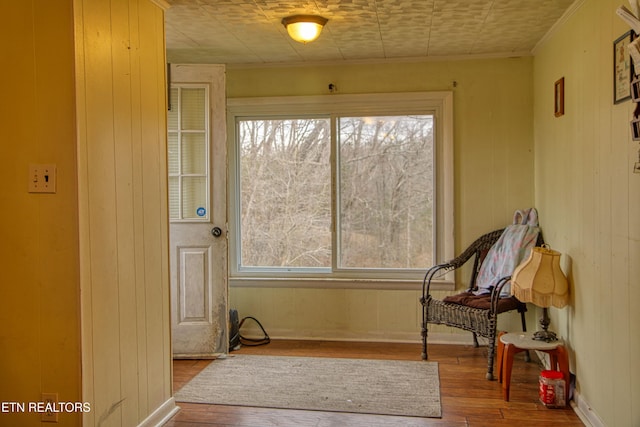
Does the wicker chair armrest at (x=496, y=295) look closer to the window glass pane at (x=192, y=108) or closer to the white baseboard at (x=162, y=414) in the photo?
the white baseboard at (x=162, y=414)

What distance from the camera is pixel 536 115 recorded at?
4.13 metres

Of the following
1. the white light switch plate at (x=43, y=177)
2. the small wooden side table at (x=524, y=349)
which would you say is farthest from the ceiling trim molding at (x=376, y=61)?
the white light switch plate at (x=43, y=177)

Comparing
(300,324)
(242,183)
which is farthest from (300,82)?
(300,324)

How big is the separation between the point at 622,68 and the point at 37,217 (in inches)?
100

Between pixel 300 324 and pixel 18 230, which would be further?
pixel 300 324

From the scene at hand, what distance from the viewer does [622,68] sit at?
2.38 meters

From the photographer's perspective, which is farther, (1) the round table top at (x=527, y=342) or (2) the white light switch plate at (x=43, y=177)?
(1) the round table top at (x=527, y=342)

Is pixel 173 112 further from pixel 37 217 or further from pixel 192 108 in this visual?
pixel 37 217

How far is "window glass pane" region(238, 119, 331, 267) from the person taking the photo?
4551mm

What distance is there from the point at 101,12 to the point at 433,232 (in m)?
2.96

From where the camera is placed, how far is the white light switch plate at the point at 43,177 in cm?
217

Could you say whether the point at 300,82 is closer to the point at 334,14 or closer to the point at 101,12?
the point at 334,14

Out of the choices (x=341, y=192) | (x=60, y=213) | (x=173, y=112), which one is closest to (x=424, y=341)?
(x=341, y=192)

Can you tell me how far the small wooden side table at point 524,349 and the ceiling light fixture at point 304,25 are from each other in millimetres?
2213
